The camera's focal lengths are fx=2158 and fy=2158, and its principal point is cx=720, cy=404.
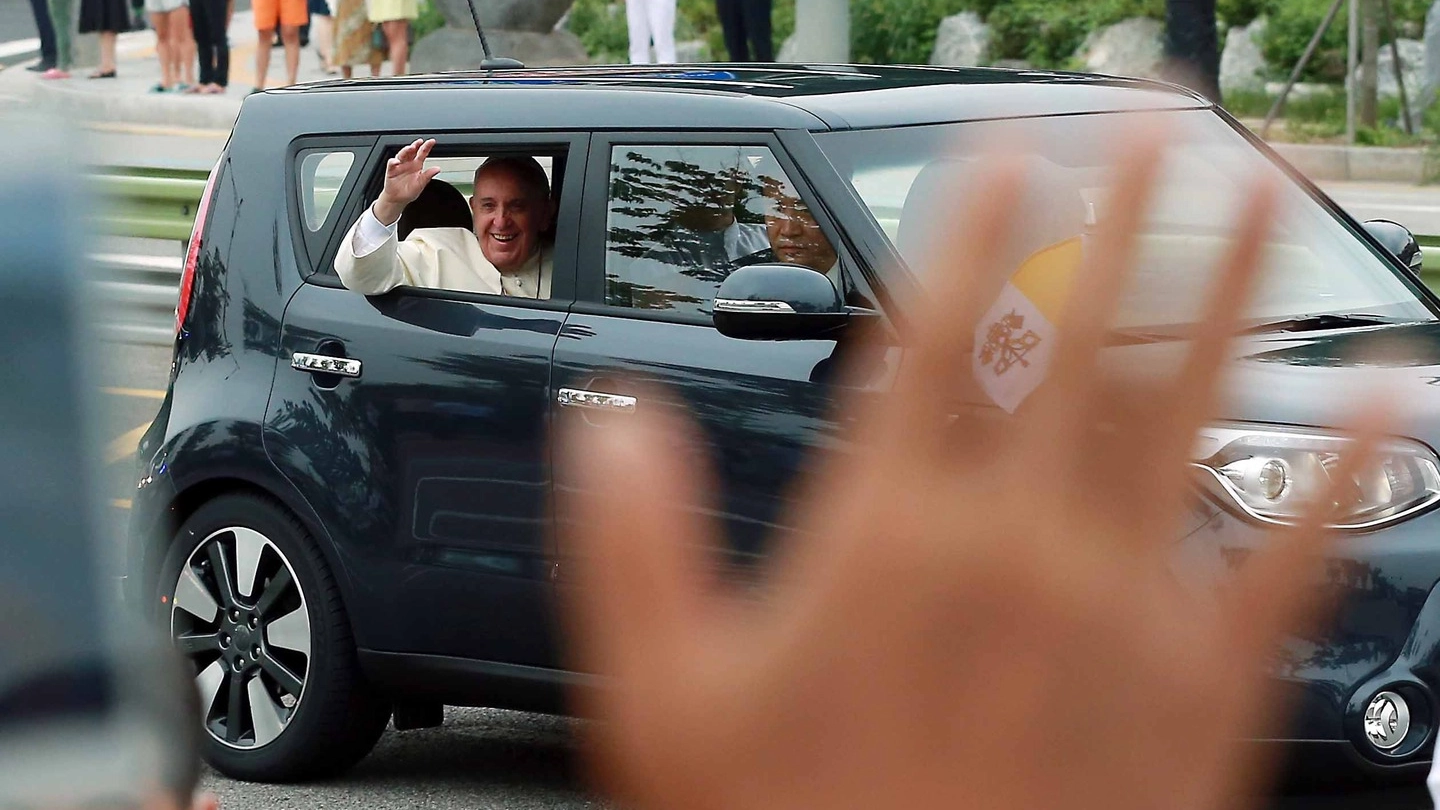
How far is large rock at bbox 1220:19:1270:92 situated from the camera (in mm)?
19297

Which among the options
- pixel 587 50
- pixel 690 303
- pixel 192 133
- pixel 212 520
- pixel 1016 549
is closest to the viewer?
pixel 1016 549

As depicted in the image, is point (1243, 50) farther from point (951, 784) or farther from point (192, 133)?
point (951, 784)

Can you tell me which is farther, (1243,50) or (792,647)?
(1243,50)

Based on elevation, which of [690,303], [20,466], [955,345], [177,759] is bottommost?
[690,303]

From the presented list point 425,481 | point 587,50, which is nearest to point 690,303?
point 425,481

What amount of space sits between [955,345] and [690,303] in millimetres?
3323

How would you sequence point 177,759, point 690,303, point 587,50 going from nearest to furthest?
point 177,759 → point 690,303 → point 587,50

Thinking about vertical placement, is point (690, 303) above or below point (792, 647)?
below

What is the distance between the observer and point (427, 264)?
5.05m

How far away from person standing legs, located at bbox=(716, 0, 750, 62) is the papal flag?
57.6 feet

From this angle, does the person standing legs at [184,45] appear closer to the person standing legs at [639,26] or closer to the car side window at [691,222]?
the person standing legs at [639,26]

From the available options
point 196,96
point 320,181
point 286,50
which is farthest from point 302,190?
point 196,96

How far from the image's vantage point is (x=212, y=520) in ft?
16.8

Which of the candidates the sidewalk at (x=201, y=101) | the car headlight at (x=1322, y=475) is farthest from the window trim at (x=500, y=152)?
the car headlight at (x=1322, y=475)
